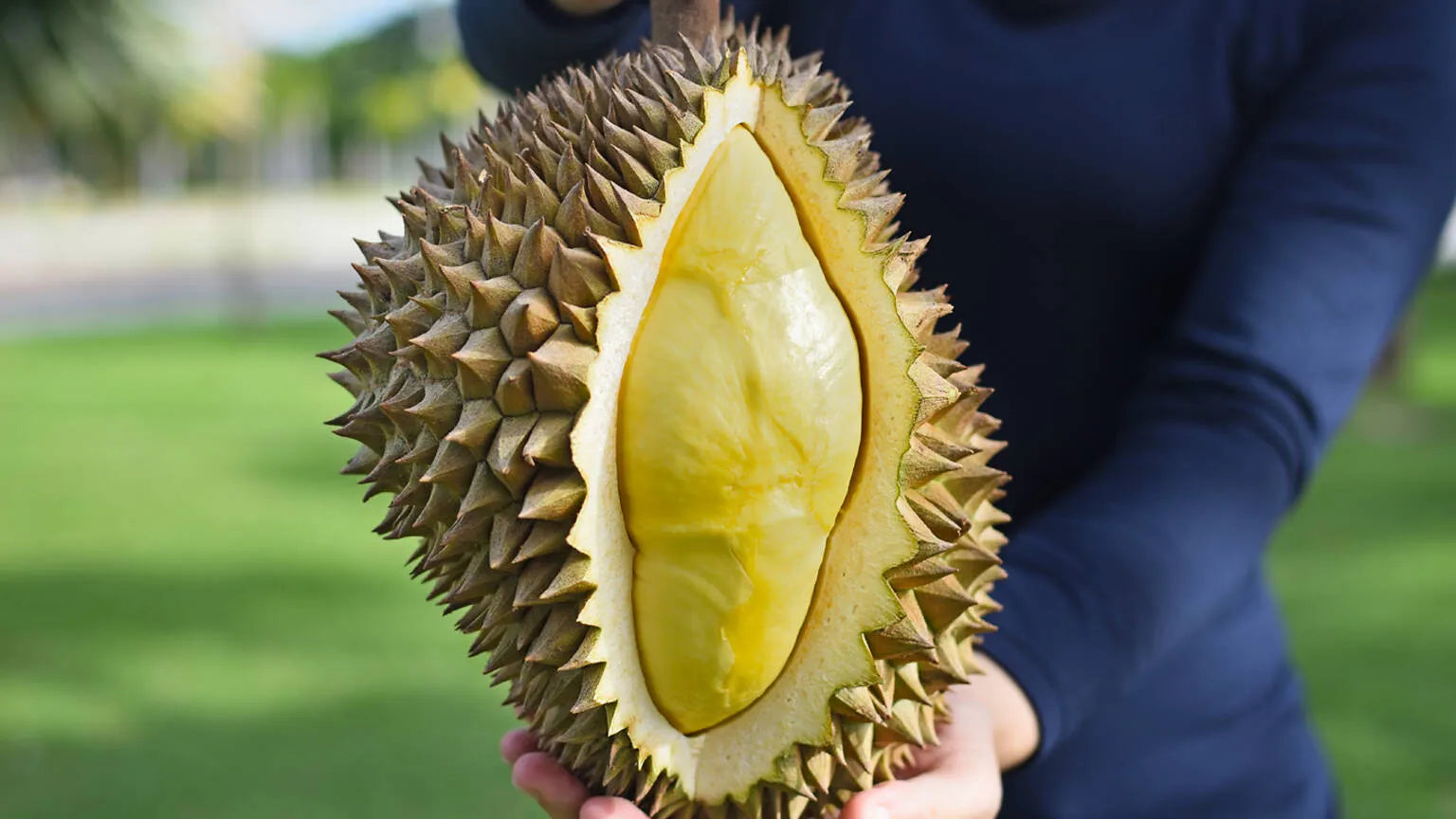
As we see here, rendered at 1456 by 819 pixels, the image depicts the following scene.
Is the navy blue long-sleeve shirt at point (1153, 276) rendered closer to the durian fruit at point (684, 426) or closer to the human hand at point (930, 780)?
the human hand at point (930, 780)

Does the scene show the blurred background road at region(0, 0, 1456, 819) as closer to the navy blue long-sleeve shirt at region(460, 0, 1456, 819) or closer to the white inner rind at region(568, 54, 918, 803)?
the navy blue long-sleeve shirt at region(460, 0, 1456, 819)

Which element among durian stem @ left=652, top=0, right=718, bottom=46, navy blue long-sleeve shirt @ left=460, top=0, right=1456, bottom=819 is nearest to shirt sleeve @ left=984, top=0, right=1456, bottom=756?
navy blue long-sleeve shirt @ left=460, top=0, right=1456, bottom=819

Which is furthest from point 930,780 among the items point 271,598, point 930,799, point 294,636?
point 271,598

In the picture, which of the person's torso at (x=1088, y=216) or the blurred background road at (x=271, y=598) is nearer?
the person's torso at (x=1088, y=216)

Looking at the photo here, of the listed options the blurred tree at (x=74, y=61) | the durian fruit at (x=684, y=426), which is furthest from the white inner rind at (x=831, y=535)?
the blurred tree at (x=74, y=61)

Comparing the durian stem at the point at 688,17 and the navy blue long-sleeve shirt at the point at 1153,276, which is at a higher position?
the durian stem at the point at 688,17

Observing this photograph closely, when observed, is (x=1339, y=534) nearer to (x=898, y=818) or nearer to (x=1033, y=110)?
(x=1033, y=110)
